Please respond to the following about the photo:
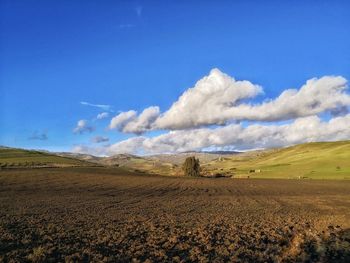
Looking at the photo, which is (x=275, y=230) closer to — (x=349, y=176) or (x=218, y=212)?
(x=218, y=212)

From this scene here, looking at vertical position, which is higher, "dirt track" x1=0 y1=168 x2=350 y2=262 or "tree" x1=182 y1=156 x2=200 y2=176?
"tree" x1=182 y1=156 x2=200 y2=176

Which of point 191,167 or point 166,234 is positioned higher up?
point 191,167

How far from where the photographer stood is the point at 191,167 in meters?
144

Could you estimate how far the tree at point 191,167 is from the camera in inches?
5655

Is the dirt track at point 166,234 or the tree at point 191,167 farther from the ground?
the tree at point 191,167

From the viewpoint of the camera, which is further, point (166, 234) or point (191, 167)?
point (191, 167)

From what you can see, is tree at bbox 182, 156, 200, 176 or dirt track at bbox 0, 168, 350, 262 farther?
tree at bbox 182, 156, 200, 176

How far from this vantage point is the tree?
144m

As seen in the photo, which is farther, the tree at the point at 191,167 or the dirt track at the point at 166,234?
the tree at the point at 191,167

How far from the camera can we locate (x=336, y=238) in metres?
23.7

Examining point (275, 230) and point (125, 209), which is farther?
point (125, 209)

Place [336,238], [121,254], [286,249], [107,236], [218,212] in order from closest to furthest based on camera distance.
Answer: [121,254] < [286,249] < [107,236] < [336,238] < [218,212]

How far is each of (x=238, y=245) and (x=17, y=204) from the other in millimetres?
22729

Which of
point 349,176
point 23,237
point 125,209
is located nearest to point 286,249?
point 23,237
